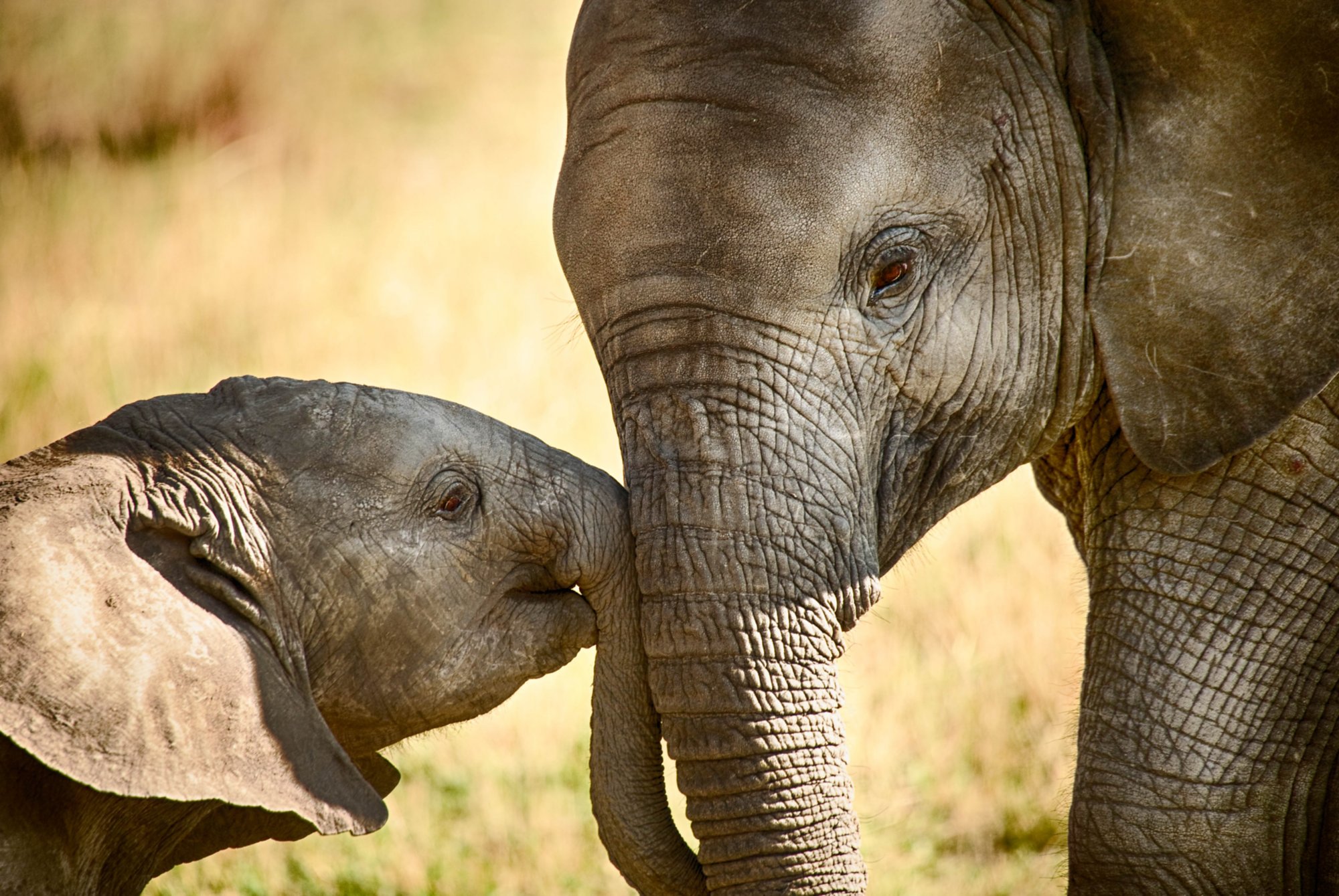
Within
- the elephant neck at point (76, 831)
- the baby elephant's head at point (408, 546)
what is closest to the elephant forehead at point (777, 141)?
the baby elephant's head at point (408, 546)

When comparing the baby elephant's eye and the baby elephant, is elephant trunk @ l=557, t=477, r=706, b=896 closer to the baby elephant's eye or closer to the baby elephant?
the baby elephant

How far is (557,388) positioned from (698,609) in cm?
473

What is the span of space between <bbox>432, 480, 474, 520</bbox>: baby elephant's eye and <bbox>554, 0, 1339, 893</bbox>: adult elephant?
36 centimetres

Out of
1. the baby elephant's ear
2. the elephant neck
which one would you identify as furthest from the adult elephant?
the elephant neck

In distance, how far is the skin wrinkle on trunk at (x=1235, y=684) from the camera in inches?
146

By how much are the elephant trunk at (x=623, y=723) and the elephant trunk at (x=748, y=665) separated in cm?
11

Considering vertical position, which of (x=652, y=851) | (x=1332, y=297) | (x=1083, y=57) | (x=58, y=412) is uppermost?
(x=58, y=412)

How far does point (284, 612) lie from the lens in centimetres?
345

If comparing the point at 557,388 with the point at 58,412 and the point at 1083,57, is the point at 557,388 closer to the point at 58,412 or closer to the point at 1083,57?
the point at 58,412

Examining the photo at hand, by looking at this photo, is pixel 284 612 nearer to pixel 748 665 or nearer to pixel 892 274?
pixel 748 665

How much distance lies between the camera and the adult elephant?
11.4ft

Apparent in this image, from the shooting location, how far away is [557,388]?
8.08 meters

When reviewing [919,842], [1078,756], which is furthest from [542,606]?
[919,842]

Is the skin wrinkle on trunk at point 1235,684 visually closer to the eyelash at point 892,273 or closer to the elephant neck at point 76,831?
the eyelash at point 892,273
